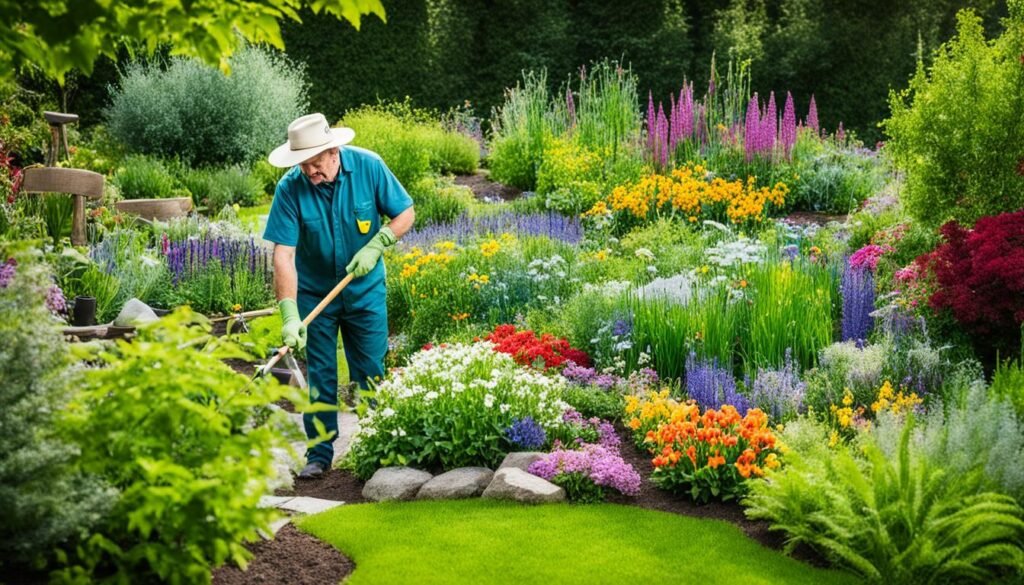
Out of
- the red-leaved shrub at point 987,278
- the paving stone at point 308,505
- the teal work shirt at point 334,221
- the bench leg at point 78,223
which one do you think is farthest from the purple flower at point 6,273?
the red-leaved shrub at point 987,278

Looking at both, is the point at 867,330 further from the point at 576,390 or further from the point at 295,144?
the point at 295,144

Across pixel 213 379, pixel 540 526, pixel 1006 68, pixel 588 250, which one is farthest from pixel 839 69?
pixel 213 379

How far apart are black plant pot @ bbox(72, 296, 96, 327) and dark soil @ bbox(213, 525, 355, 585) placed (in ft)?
11.7

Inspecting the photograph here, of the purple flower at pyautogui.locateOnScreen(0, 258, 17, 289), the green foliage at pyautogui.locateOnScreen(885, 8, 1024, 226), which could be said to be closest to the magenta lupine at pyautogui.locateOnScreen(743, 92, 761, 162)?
the green foliage at pyautogui.locateOnScreen(885, 8, 1024, 226)

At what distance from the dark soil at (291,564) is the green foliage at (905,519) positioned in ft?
6.15

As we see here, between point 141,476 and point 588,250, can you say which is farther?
point 588,250

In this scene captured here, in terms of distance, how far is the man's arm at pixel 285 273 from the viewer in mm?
5641

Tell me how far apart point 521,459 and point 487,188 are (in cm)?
919

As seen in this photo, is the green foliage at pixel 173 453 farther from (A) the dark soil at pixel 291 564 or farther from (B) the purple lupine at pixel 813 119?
(B) the purple lupine at pixel 813 119

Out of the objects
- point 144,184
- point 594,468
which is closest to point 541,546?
point 594,468

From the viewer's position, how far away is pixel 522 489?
5031 millimetres

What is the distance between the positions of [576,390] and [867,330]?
1950 mm

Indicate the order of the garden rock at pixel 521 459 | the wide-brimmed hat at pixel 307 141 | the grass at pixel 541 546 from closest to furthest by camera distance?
the grass at pixel 541 546, the garden rock at pixel 521 459, the wide-brimmed hat at pixel 307 141

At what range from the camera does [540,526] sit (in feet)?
15.6
